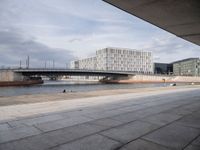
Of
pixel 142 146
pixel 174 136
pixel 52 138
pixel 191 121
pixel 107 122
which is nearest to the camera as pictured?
pixel 142 146

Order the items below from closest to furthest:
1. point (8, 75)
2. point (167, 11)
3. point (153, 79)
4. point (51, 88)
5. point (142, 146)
Answer: point (142, 146) < point (167, 11) < point (51, 88) < point (8, 75) < point (153, 79)

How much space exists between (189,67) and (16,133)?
191m

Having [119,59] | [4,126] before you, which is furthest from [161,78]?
[4,126]

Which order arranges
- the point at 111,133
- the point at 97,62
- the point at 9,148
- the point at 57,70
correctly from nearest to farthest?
the point at 9,148 < the point at 111,133 < the point at 57,70 < the point at 97,62

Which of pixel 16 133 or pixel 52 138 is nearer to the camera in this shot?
pixel 52 138

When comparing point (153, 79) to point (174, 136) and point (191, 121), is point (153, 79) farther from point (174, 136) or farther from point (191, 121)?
point (174, 136)

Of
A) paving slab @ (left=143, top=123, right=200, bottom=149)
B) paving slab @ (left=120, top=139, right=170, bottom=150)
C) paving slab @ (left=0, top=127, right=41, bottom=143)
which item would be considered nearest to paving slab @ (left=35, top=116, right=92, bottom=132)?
paving slab @ (left=0, top=127, right=41, bottom=143)

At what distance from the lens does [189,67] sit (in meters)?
179

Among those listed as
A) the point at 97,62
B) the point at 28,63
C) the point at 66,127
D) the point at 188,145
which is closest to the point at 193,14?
the point at 188,145

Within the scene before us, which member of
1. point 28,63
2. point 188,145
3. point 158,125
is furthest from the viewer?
point 28,63

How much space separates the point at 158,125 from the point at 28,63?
451 ft

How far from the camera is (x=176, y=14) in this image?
9.10m

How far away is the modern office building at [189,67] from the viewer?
545 ft

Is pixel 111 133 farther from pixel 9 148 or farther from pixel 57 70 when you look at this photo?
pixel 57 70
